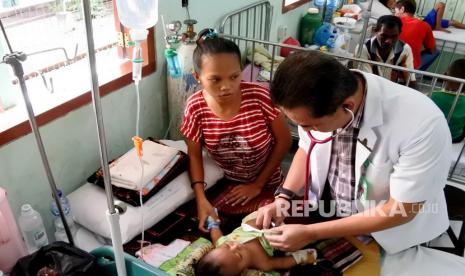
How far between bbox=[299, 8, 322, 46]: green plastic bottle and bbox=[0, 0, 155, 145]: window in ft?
8.29

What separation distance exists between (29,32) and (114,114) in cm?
57

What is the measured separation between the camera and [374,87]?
1.33 m

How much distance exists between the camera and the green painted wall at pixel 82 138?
66.3 inches

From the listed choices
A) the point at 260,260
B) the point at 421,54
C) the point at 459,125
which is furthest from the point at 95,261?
the point at 421,54

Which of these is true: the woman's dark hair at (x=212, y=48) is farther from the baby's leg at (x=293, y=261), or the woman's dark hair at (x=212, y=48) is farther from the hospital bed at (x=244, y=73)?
the baby's leg at (x=293, y=261)

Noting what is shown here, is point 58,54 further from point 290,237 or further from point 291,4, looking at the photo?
point 291,4

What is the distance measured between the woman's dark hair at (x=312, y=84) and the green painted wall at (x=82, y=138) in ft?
3.74

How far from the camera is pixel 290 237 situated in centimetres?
145

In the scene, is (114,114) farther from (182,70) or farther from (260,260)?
(260,260)

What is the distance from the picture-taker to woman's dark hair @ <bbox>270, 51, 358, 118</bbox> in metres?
1.08

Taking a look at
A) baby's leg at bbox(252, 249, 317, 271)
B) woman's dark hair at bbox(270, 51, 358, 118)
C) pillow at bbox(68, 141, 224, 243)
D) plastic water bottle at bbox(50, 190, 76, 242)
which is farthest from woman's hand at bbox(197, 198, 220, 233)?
woman's dark hair at bbox(270, 51, 358, 118)

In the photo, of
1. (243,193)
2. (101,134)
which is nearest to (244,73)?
(243,193)

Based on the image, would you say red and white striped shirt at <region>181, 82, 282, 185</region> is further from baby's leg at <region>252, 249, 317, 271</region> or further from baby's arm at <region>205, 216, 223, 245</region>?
baby's leg at <region>252, 249, 317, 271</region>

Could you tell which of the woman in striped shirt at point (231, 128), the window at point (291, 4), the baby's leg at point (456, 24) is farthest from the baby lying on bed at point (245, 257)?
the baby's leg at point (456, 24)
